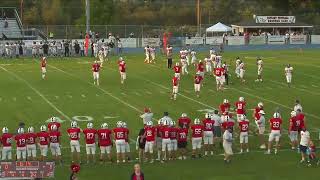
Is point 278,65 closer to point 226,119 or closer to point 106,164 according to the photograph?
point 226,119

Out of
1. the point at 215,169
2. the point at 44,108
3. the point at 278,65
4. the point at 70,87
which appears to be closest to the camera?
the point at 215,169

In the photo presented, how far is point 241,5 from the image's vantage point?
86.7m

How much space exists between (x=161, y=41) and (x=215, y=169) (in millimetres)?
37068

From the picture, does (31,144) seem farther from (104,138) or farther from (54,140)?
(104,138)

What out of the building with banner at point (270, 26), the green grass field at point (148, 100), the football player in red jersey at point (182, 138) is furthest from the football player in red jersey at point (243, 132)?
the building with banner at point (270, 26)

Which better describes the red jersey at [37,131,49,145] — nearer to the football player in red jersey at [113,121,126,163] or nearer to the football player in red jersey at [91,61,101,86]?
the football player in red jersey at [113,121,126,163]

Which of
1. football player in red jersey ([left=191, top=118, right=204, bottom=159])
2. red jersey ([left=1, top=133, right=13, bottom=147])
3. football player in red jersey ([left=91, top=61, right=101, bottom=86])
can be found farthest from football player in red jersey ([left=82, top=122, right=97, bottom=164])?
football player in red jersey ([left=91, top=61, right=101, bottom=86])

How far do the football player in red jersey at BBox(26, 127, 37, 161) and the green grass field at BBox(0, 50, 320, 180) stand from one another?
3.06ft

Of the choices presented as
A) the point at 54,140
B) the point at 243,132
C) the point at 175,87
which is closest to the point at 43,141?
the point at 54,140

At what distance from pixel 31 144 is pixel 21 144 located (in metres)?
0.28

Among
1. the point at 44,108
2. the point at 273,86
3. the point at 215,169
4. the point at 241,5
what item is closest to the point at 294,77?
the point at 273,86

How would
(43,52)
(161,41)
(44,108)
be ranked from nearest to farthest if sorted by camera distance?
(44,108) < (43,52) < (161,41)

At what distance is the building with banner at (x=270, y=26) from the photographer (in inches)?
2478

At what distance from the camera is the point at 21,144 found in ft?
54.7
